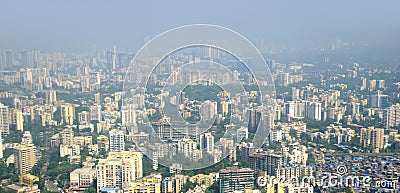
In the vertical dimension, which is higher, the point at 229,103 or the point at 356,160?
the point at 229,103

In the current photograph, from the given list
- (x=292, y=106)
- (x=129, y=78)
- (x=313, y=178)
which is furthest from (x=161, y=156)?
(x=292, y=106)

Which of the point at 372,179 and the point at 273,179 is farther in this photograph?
the point at 372,179

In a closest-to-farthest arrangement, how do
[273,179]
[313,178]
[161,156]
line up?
[161,156] < [273,179] < [313,178]

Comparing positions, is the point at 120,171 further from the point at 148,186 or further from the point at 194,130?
the point at 194,130

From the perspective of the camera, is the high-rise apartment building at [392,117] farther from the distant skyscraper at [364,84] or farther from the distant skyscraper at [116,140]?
the distant skyscraper at [116,140]

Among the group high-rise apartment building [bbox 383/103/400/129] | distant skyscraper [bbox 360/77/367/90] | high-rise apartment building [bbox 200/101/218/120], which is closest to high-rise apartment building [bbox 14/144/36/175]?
high-rise apartment building [bbox 200/101/218/120]

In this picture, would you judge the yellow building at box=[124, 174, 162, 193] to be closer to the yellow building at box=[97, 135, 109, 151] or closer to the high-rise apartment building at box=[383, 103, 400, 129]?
the yellow building at box=[97, 135, 109, 151]

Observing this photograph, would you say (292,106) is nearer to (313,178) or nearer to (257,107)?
(313,178)

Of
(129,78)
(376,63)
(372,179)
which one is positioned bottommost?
(372,179)
